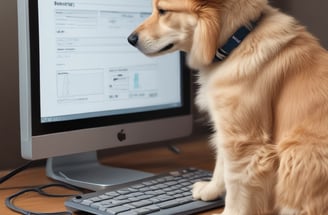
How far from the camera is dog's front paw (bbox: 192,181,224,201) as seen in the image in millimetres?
1003

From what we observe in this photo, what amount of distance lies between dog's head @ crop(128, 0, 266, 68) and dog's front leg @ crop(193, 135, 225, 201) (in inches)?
6.8

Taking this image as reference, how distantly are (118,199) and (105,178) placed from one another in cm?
20

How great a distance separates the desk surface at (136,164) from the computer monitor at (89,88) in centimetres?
7

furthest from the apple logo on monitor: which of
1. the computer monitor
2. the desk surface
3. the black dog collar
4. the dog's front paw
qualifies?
the black dog collar

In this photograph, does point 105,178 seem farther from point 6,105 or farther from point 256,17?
point 256,17

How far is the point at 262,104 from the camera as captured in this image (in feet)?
2.98

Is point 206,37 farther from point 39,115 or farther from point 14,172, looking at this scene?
point 14,172

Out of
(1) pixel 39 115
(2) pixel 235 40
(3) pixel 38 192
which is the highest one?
(2) pixel 235 40

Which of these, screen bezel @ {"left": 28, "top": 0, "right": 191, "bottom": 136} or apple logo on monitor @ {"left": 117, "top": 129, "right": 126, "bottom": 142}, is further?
apple logo on monitor @ {"left": 117, "top": 129, "right": 126, "bottom": 142}

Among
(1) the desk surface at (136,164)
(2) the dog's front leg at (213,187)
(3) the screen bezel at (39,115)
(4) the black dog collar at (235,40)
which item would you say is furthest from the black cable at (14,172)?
(4) the black dog collar at (235,40)

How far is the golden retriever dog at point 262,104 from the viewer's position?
900 millimetres

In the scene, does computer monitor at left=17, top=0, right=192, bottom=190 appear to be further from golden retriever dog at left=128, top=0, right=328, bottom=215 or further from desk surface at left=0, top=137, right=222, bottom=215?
golden retriever dog at left=128, top=0, right=328, bottom=215

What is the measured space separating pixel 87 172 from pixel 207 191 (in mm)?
307

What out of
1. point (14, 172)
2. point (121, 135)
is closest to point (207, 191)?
point (121, 135)
